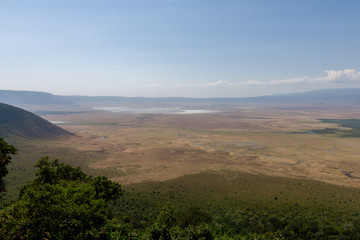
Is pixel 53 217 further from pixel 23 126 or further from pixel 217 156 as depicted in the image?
pixel 23 126

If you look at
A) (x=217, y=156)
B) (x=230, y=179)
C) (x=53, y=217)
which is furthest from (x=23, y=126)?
(x=53, y=217)

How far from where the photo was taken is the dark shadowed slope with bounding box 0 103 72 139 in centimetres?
7900

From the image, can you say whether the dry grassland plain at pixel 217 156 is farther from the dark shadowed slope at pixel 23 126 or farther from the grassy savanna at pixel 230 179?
the dark shadowed slope at pixel 23 126

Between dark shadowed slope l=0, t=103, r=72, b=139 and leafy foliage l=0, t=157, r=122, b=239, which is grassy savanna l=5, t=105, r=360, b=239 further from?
dark shadowed slope l=0, t=103, r=72, b=139

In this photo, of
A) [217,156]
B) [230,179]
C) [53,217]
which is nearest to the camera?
[53,217]

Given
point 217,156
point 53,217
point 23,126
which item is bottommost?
point 217,156

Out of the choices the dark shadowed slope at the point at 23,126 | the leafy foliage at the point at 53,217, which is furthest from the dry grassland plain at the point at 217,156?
the leafy foliage at the point at 53,217

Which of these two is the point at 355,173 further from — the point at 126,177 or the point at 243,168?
the point at 126,177

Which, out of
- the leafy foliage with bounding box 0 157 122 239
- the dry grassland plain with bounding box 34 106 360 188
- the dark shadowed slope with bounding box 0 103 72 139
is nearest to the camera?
the leafy foliage with bounding box 0 157 122 239

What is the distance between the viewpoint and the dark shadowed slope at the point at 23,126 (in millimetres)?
79000

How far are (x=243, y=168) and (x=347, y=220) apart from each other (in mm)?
26799

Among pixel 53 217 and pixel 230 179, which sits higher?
pixel 53 217

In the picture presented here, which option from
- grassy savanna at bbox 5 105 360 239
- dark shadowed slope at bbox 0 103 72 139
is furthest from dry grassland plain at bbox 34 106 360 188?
dark shadowed slope at bbox 0 103 72 139

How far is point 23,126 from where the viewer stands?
8356 cm
